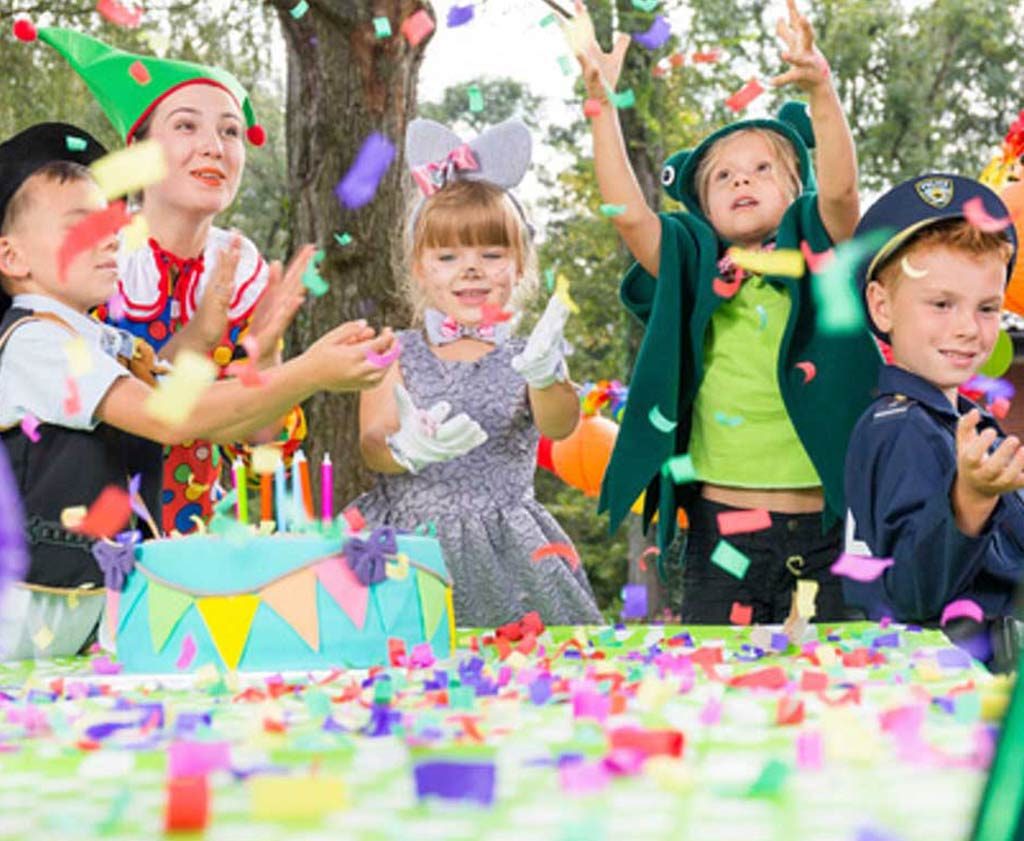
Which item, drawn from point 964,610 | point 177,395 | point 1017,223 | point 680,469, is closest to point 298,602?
Answer: point 177,395

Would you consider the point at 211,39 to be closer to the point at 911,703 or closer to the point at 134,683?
the point at 134,683

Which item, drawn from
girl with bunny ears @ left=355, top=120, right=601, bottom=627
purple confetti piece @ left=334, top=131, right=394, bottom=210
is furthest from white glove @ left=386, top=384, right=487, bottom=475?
purple confetti piece @ left=334, top=131, right=394, bottom=210

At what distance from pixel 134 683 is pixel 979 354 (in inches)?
49.0

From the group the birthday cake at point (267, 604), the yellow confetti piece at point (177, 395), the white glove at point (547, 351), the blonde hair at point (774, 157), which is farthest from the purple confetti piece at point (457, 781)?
the blonde hair at point (774, 157)

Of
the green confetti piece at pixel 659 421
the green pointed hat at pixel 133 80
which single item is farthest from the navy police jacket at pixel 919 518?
the green pointed hat at pixel 133 80

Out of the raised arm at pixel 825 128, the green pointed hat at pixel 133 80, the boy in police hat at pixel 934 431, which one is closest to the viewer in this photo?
the boy in police hat at pixel 934 431

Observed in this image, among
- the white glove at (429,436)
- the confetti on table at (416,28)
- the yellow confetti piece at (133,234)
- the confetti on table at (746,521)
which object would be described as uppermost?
the confetti on table at (416,28)

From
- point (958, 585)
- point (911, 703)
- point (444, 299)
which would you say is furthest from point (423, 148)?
point (911, 703)

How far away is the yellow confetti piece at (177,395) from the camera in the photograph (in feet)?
6.15

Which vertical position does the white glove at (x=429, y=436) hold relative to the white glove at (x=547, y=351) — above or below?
below

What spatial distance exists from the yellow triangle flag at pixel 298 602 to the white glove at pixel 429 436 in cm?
72

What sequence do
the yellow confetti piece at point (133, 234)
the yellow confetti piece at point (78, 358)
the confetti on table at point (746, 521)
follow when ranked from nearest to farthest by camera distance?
the yellow confetti piece at point (78, 358) → the yellow confetti piece at point (133, 234) → the confetti on table at point (746, 521)

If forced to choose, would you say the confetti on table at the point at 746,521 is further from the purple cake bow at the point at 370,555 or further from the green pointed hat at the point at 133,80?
the green pointed hat at the point at 133,80

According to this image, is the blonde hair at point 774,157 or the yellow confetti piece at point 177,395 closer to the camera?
the yellow confetti piece at point 177,395
